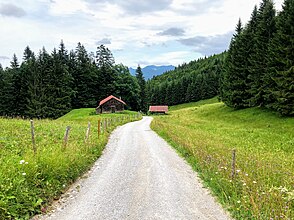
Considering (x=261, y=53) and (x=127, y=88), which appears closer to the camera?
(x=261, y=53)

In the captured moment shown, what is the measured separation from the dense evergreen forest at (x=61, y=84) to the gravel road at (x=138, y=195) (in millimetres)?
47252

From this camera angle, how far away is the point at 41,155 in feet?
28.1

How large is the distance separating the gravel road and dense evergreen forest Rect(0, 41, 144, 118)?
4725cm

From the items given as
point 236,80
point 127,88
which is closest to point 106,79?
point 127,88

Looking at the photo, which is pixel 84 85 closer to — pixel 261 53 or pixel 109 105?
pixel 109 105

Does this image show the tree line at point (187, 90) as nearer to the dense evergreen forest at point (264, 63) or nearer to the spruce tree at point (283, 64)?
the dense evergreen forest at point (264, 63)

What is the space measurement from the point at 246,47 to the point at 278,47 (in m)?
11.1

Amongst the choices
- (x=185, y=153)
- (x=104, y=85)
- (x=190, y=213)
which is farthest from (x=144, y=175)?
(x=104, y=85)

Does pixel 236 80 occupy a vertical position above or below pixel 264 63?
below

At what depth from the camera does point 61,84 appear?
64.8 m

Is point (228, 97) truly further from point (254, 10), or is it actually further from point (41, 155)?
point (41, 155)

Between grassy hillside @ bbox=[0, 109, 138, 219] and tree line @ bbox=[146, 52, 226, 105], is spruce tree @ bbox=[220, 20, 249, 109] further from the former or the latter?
tree line @ bbox=[146, 52, 226, 105]

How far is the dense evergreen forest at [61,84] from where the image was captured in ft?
199

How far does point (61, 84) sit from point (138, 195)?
6194 centimetres
